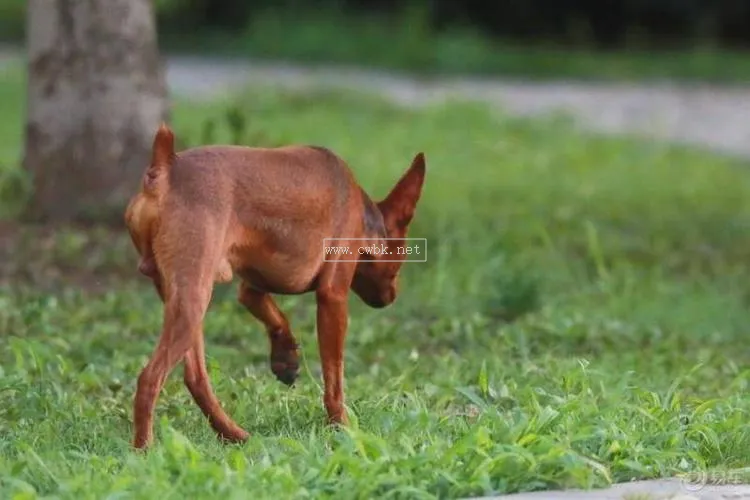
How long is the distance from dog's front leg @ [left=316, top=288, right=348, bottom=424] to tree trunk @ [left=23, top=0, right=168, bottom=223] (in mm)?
4185

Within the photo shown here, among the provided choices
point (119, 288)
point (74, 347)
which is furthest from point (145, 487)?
point (119, 288)

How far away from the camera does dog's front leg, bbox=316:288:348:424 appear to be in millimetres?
5844

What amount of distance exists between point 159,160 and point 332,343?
89 cm

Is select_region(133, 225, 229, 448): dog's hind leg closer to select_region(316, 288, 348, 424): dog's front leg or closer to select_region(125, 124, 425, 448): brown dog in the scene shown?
select_region(125, 124, 425, 448): brown dog

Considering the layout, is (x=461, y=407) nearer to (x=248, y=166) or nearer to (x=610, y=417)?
(x=610, y=417)

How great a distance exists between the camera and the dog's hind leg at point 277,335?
243 inches

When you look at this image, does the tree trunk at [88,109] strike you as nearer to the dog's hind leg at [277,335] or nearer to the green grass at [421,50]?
the dog's hind leg at [277,335]

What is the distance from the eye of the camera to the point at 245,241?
561cm

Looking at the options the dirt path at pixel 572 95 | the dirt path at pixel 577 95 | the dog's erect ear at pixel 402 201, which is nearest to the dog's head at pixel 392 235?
the dog's erect ear at pixel 402 201

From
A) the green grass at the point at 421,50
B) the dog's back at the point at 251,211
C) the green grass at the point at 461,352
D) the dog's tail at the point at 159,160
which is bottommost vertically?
the green grass at the point at 421,50

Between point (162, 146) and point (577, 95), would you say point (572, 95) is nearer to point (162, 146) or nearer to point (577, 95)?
point (577, 95)

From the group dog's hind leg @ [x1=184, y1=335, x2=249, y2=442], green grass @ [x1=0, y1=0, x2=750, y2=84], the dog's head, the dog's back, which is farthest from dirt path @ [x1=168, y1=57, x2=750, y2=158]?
dog's hind leg @ [x1=184, y1=335, x2=249, y2=442]

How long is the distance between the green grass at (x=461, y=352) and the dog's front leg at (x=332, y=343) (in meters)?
0.10

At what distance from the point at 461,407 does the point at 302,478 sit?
1.61 metres
